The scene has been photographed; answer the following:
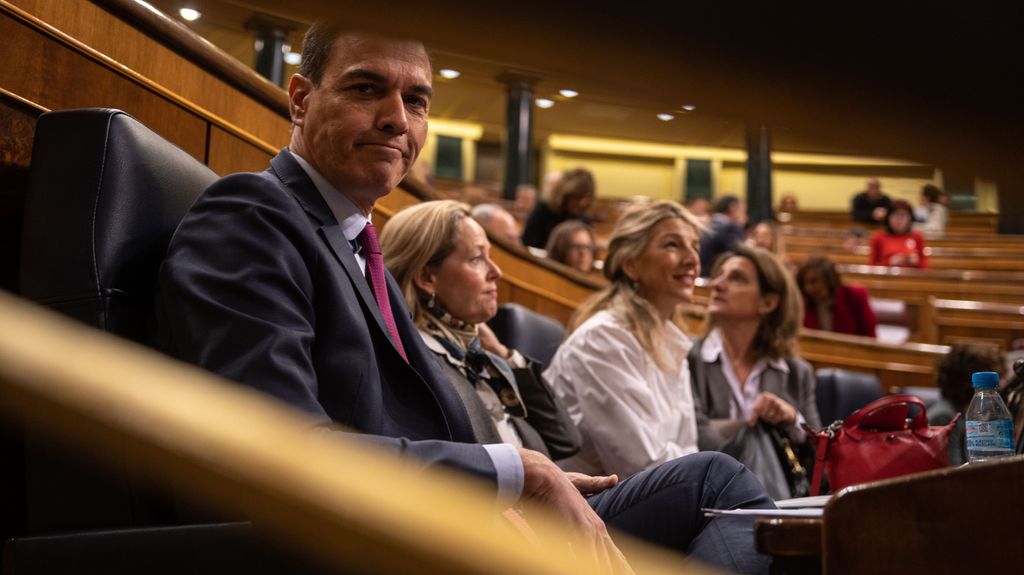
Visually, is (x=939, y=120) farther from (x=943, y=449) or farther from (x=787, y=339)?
(x=787, y=339)

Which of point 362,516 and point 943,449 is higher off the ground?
point 362,516

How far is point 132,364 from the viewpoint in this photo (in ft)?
1.00

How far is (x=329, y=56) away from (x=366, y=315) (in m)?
0.31

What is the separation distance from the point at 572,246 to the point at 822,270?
3.51ft

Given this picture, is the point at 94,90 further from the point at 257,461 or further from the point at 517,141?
the point at 517,141

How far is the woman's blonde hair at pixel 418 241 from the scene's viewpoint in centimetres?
151

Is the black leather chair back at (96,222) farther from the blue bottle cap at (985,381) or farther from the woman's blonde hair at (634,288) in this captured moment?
the woman's blonde hair at (634,288)

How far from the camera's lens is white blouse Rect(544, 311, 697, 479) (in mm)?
1646

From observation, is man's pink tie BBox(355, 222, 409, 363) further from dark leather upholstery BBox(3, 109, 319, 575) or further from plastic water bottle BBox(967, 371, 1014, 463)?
A: plastic water bottle BBox(967, 371, 1014, 463)

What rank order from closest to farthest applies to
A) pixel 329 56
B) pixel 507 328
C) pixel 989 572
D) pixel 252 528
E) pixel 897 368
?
pixel 989 572, pixel 252 528, pixel 329 56, pixel 507 328, pixel 897 368

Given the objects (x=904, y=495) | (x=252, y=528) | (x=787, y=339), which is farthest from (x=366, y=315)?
(x=787, y=339)

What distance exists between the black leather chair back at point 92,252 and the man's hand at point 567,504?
0.30 m

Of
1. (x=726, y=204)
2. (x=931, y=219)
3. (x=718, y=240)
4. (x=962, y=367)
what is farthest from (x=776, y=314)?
(x=931, y=219)

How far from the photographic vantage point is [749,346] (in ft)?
7.58
